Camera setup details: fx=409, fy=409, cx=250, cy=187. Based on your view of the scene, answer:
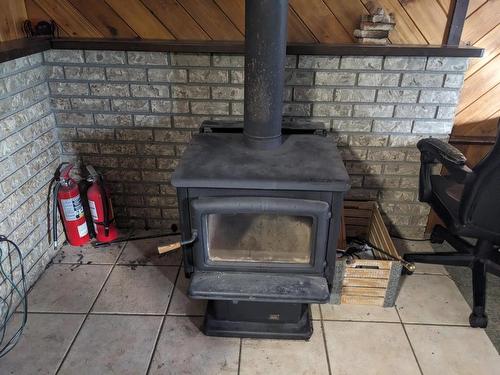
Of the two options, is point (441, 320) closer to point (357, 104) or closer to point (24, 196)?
point (357, 104)

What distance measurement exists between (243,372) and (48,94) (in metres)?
1.58

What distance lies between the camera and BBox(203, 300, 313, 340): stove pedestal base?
1.63 m

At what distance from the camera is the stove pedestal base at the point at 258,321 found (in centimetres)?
163

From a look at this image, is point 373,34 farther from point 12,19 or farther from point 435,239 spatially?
point 12,19

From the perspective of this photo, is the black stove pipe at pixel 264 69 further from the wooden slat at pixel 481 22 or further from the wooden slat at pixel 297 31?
the wooden slat at pixel 481 22

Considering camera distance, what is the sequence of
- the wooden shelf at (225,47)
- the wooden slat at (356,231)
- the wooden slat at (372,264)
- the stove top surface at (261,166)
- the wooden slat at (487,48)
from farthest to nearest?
the wooden slat at (356,231) < the wooden slat at (487,48) < the wooden shelf at (225,47) < the wooden slat at (372,264) < the stove top surface at (261,166)

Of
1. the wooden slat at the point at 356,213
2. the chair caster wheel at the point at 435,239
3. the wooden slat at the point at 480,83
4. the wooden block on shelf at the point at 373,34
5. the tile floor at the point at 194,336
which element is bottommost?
the tile floor at the point at 194,336

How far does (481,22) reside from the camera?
1917 mm

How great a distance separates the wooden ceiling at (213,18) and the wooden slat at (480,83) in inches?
11.9

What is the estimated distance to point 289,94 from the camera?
1.98m

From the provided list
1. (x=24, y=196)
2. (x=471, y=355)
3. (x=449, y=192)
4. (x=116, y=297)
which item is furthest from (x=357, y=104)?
(x=24, y=196)

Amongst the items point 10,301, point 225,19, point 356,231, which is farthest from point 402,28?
point 10,301

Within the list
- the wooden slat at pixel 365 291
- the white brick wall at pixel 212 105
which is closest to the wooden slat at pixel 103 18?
the white brick wall at pixel 212 105

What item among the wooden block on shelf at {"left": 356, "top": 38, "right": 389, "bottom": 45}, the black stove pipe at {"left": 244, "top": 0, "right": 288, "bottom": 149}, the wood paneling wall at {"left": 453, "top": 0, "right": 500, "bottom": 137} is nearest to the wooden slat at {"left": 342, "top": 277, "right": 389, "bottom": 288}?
the black stove pipe at {"left": 244, "top": 0, "right": 288, "bottom": 149}
